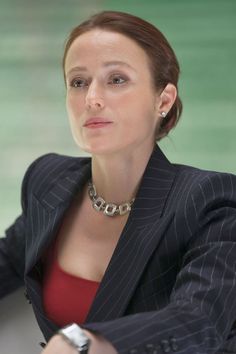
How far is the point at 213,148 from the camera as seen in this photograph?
9.55 ft

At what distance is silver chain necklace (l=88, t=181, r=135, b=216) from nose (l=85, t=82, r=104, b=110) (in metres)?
0.22

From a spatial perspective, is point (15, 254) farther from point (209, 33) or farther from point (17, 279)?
point (209, 33)

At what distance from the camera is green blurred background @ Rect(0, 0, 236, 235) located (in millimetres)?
2855

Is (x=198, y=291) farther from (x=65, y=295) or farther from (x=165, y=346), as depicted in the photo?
(x=65, y=295)

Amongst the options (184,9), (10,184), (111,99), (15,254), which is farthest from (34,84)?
(111,99)

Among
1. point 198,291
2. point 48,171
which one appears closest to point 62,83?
point 48,171

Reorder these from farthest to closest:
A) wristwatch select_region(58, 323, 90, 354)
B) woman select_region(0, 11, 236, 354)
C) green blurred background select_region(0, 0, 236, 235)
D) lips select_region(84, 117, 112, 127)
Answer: green blurred background select_region(0, 0, 236, 235) → lips select_region(84, 117, 112, 127) → woman select_region(0, 11, 236, 354) → wristwatch select_region(58, 323, 90, 354)

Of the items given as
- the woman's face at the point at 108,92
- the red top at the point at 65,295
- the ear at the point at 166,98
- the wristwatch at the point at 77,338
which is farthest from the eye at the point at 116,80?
the wristwatch at the point at 77,338

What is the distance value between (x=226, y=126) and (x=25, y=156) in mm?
944

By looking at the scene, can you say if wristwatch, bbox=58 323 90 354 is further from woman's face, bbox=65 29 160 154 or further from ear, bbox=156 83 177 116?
ear, bbox=156 83 177 116

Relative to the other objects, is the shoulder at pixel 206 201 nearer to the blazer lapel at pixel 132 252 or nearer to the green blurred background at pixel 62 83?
the blazer lapel at pixel 132 252

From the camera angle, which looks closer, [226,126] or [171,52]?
[171,52]

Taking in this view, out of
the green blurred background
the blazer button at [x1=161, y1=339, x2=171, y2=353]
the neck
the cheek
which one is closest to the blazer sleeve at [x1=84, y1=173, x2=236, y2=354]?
the blazer button at [x1=161, y1=339, x2=171, y2=353]

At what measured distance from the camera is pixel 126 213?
1.29 m
